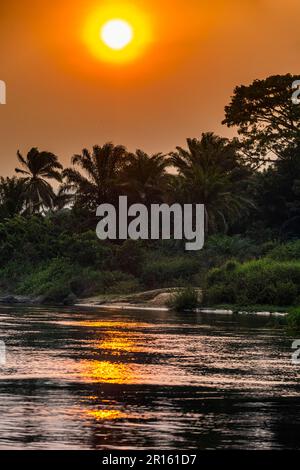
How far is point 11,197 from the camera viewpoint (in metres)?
114

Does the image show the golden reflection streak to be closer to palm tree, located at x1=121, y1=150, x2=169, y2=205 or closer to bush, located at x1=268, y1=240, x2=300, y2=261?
bush, located at x1=268, y1=240, x2=300, y2=261

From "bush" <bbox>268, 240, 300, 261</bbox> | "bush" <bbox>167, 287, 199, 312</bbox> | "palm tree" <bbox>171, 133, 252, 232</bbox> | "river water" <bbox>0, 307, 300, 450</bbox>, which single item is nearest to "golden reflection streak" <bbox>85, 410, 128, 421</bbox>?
A: "river water" <bbox>0, 307, 300, 450</bbox>

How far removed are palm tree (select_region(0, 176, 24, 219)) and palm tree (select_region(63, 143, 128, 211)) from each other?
7785 mm

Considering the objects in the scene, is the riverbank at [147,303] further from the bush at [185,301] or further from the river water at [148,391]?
the river water at [148,391]

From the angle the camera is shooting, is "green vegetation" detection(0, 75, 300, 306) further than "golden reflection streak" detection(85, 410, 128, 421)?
Yes

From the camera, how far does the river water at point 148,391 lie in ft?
57.2

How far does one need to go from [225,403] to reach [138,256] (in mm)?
67837

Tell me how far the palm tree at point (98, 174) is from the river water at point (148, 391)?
6294 cm

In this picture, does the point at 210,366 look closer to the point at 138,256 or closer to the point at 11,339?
the point at 11,339

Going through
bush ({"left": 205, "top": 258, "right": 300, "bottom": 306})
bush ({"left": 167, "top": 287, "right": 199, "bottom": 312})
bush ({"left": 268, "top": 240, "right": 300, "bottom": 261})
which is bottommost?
bush ({"left": 167, "top": 287, "right": 199, "bottom": 312})

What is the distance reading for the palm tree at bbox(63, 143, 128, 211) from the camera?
104625 mm

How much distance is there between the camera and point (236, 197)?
317ft

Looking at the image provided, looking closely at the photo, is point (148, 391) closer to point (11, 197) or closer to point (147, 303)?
point (147, 303)

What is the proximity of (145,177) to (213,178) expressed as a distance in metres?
9.74
